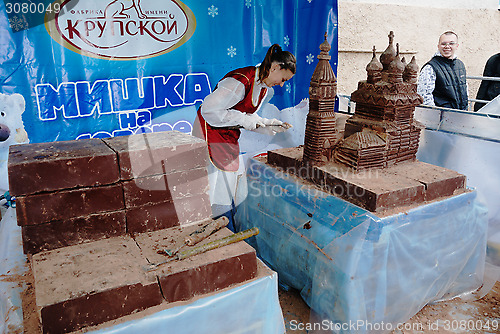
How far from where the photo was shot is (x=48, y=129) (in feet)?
10.1

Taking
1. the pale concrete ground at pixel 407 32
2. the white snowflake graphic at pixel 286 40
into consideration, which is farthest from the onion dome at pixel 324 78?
the pale concrete ground at pixel 407 32

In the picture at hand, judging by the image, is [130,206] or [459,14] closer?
[130,206]

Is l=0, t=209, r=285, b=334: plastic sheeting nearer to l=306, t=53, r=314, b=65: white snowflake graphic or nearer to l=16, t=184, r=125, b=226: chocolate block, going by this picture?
l=16, t=184, r=125, b=226: chocolate block

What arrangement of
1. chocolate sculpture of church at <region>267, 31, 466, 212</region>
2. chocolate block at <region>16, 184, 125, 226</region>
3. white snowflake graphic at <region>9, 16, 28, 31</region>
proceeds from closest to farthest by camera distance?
chocolate block at <region>16, 184, 125, 226</region>, chocolate sculpture of church at <region>267, 31, 466, 212</region>, white snowflake graphic at <region>9, 16, 28, 31</region>

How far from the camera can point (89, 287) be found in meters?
1.22

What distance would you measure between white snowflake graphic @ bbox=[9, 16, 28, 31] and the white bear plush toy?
1.77ft

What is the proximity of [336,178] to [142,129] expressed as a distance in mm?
2118

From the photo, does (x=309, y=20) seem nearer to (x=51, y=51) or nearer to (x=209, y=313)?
(x=51, y=51)

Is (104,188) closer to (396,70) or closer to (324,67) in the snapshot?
(324,67)

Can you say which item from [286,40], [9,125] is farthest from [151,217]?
[286,40]

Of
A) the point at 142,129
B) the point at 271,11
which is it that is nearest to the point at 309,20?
the point at 271,11

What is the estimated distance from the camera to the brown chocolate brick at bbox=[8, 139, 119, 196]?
136 centimetres

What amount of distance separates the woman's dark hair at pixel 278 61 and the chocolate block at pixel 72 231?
1819 millimetres

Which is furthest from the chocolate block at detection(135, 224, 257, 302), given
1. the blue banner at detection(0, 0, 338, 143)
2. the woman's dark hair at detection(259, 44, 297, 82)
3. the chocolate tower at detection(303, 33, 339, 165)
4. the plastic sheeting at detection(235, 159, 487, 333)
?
the blue banner at detection(0, 0, 338, 143)
